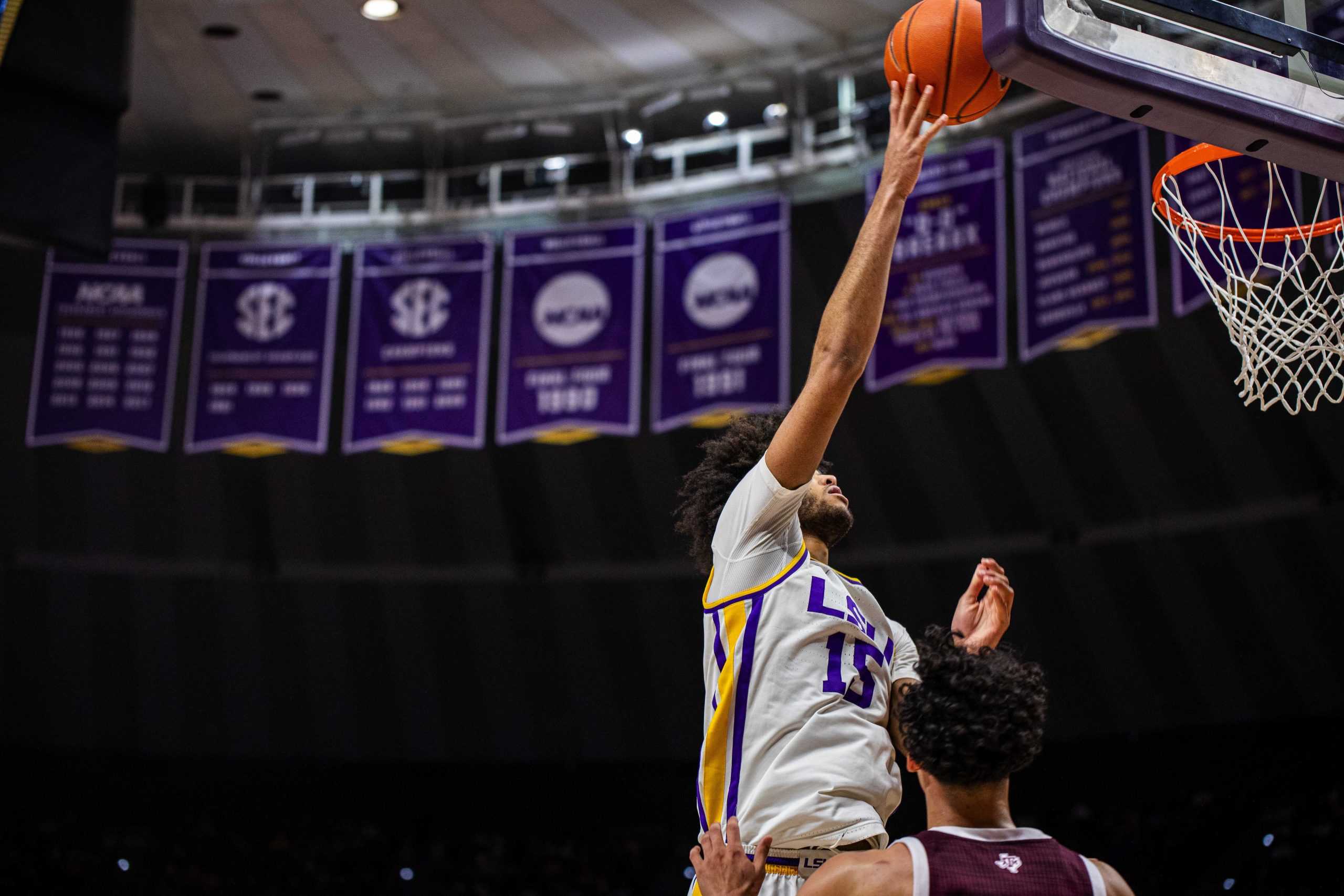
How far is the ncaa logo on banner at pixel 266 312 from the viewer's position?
39.3ft

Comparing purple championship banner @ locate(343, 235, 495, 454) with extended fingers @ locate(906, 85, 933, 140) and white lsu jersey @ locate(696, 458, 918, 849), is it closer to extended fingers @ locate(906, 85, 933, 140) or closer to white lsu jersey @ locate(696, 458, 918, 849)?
white lsu jersey @ locate(696, 458, 918, 849)

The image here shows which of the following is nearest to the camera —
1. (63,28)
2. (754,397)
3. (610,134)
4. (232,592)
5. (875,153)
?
(63,28)

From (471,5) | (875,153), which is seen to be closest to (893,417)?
(875,153)

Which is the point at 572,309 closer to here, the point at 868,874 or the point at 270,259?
the point at 270,259

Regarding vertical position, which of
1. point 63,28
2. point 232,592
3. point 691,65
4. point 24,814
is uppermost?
point 691,65

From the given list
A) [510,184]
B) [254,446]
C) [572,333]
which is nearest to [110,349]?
[254,446]

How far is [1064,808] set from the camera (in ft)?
40.2

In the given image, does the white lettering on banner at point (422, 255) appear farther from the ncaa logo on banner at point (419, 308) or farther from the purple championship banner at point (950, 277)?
the purple championship banner at point (950, 277)

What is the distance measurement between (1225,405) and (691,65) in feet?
17.2

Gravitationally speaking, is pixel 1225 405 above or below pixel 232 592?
above

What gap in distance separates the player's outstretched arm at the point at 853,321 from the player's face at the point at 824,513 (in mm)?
405

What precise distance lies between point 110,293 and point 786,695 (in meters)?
10.4

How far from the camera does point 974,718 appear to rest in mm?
2867

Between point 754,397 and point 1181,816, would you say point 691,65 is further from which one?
point 1181,816
